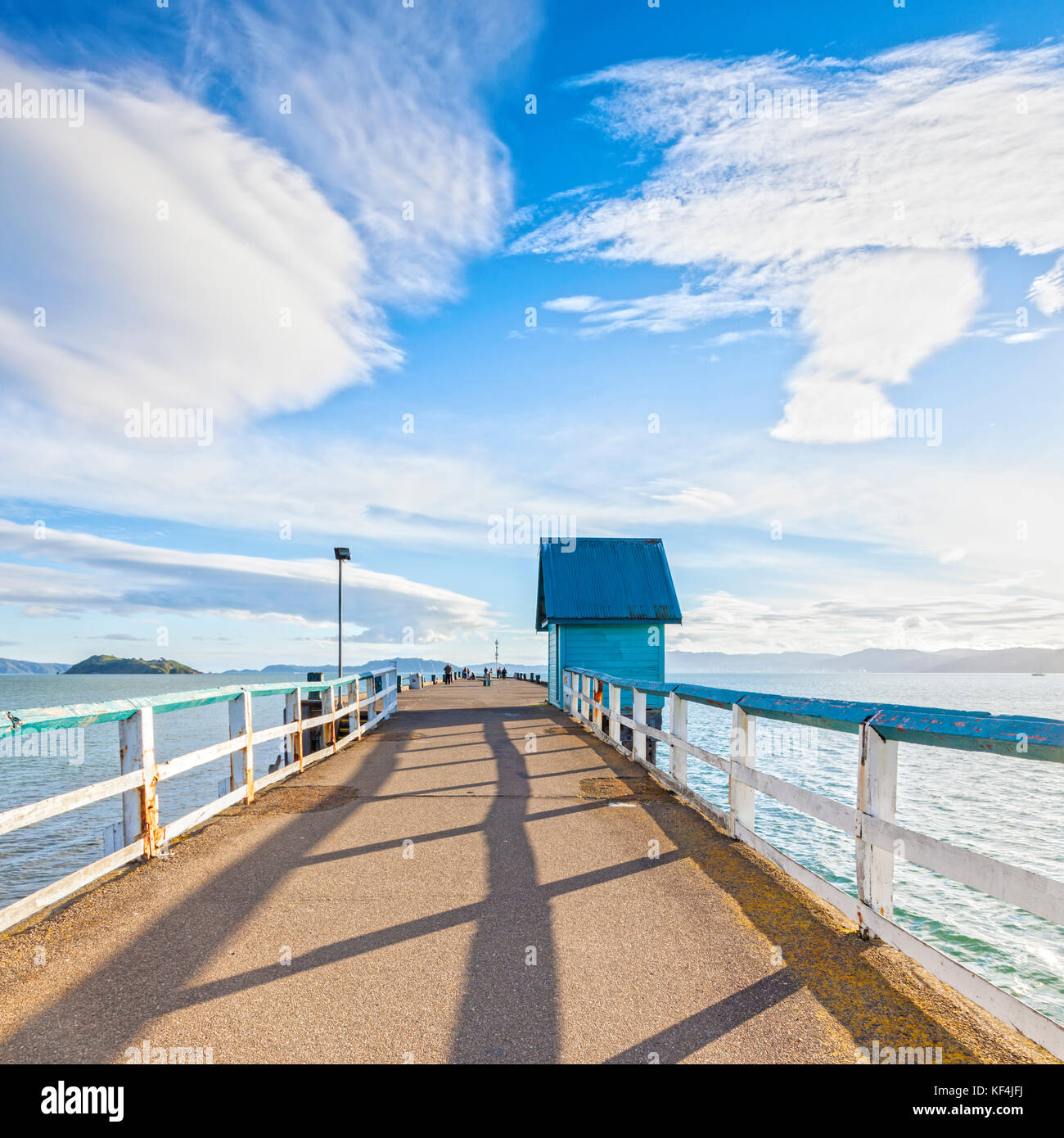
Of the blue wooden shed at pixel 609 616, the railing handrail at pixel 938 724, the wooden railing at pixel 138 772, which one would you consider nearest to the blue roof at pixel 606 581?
the blue wooden shed at pixel 609 616

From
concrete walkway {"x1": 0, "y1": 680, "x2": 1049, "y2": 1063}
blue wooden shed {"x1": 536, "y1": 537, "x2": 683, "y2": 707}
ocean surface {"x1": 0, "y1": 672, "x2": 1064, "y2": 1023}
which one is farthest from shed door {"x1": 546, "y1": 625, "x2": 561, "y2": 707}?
concrete walkway {"x1": 0, "y1": 680, "x2": 1049, "y2": 1063}

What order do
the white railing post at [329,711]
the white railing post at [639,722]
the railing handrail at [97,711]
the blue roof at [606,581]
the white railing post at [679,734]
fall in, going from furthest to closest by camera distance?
the blue roof at [606,581] < the white railing post at [329,711] < the white railing post at [639,722] < the white railing post at [679,734] < the railing handrail at [97,711]

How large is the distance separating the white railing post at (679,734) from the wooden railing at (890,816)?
116 centimetres

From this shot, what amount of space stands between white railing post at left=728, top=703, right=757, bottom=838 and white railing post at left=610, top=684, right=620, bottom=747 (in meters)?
5.75

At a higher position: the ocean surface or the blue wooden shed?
the blue wooden shed

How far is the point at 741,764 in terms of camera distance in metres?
6.48

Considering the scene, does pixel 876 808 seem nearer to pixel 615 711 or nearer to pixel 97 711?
pixel 97 711

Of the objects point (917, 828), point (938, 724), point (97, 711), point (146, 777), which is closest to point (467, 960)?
point (938, 724)

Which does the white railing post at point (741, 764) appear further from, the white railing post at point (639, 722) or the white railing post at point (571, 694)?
the white railing post at point (571, 694)

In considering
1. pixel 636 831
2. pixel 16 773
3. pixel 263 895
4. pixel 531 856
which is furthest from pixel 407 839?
pixel 16 773

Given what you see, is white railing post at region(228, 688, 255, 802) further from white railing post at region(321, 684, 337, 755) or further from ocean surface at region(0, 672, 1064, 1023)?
ocean surface at region(0, 672, 1064, 1023)

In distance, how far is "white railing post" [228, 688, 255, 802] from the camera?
7973 mm

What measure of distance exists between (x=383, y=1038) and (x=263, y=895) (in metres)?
2.35

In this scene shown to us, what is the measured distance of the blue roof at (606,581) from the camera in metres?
22.5
